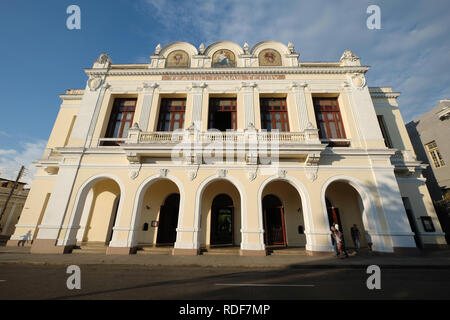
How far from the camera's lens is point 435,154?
1600 cm

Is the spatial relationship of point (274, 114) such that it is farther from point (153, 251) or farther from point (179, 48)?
point (153, 251)

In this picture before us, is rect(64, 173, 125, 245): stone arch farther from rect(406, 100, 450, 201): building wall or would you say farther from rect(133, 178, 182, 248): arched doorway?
rect(406, 100, 450, 201): building wall

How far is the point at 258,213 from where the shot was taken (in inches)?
390

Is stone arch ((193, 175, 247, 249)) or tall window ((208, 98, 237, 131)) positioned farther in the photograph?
tall window ((208, 98, 237, 131))

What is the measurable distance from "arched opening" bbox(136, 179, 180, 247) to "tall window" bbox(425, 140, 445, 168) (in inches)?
893

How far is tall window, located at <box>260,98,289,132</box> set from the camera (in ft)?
41.8

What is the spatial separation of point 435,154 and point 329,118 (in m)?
12.2

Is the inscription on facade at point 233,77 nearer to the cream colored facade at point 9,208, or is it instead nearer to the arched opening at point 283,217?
the arched opening at point 283,217

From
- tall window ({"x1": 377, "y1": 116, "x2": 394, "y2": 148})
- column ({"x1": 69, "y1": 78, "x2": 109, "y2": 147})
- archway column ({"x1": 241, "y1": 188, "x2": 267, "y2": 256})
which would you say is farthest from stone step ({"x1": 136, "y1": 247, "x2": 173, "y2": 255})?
tall window ({"x1": 377, "y1": 116, "x2": 394, "y2": 148})

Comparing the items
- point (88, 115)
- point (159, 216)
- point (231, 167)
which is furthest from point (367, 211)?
point (88, 115)

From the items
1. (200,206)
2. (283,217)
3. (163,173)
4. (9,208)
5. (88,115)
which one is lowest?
(283,217)

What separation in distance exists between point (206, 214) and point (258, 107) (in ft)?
27.2

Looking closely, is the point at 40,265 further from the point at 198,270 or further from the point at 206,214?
the point at 206,214
